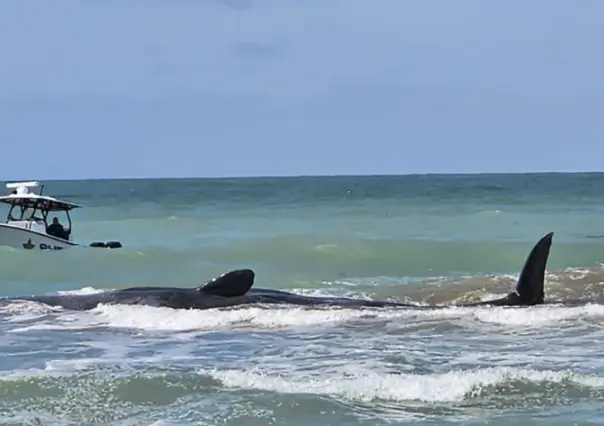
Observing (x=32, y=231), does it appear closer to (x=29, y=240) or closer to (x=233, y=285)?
(x=29, y=240)

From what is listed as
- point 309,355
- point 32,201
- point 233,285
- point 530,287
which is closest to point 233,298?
point 233,285

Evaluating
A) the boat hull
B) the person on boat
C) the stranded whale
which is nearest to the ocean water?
the stranded whale

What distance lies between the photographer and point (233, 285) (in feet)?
51.8

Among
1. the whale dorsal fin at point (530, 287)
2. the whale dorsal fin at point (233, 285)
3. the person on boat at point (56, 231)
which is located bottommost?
the person on boat at point (56, 231)

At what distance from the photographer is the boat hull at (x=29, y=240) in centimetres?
3066

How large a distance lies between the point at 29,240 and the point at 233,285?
54.0ft

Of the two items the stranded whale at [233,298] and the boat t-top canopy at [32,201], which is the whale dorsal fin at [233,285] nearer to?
the stranded whale at [233,298]

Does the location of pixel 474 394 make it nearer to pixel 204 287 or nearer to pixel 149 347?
pixel 149 347

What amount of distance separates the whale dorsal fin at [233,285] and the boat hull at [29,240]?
51.7 ft

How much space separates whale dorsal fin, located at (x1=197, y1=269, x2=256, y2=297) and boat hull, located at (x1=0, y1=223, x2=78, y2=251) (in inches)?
620

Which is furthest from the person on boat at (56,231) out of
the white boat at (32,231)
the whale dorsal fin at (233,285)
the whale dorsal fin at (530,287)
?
the whale dorsal fin at (530,287)

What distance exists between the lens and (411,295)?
20812 mm

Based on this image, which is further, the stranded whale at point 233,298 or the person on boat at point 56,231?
the person on boat at point 56,231

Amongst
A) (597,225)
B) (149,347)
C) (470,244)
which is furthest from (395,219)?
(149,347)
